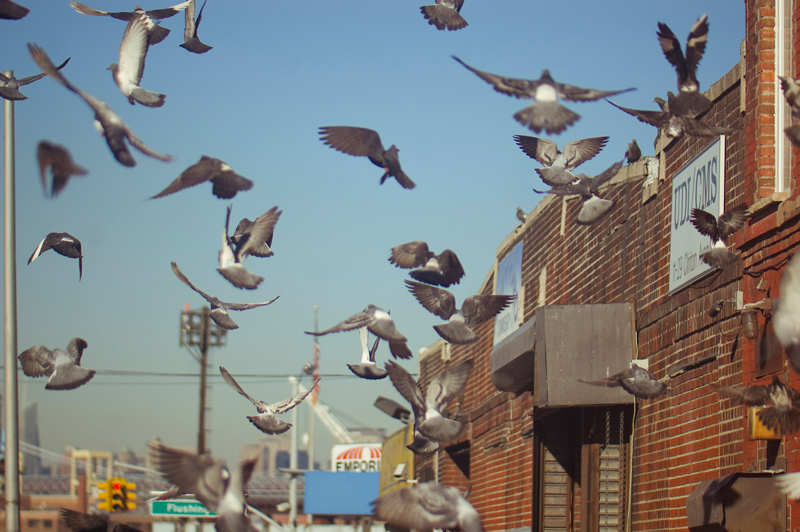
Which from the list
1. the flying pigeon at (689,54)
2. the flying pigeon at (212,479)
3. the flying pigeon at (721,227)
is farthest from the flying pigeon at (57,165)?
the flying pigeon at (721,227)

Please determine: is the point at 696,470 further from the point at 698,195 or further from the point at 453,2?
the point at 453,2

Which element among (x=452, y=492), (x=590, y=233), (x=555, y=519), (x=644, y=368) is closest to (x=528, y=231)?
(x=590, y=233)

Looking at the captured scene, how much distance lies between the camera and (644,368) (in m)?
11.1

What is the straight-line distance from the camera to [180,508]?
21.4m

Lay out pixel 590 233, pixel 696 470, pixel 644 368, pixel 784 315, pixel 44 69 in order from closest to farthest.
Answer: pixel 784 315, pixel 44 69, pixel 696 470, pixel 644 368, pixel 590 233

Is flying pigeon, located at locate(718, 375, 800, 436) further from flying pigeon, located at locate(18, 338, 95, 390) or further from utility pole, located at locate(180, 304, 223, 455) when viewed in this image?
utility pole, located at locate(180, 304, 223, 455)

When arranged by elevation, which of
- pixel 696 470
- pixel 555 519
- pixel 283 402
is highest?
pixel 283 402

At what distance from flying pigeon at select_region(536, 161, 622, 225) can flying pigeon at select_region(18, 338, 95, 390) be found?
454 centimetres

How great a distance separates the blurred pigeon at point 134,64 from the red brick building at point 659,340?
4.94 m

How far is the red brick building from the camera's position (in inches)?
339

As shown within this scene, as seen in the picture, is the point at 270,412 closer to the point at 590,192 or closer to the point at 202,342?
the point at 590,192

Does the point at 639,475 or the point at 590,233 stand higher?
the point at 590,233

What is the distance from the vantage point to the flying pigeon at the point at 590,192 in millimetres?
10062

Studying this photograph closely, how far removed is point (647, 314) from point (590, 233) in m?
2.24
